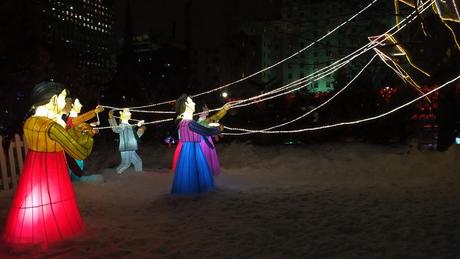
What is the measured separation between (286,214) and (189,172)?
7.52ft

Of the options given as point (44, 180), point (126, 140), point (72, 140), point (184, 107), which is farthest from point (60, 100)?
point (126, 140)

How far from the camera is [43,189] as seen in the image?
5188mm

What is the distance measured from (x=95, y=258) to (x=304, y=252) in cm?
211

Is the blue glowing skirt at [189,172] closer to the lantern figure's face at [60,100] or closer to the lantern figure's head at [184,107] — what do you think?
the lantern figure's head at [184,107]

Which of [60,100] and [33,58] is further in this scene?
[33,58]

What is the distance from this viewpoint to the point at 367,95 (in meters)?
17.6

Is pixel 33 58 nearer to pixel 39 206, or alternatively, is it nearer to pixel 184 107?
pixel 184 107

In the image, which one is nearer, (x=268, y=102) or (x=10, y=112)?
(x=10, y=112)

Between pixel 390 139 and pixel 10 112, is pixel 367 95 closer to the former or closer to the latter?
pixel 390 139

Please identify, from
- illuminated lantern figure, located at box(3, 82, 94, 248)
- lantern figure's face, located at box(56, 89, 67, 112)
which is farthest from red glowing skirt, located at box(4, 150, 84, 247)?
lantern figure's face, located at box(56, 89, 67, 112)

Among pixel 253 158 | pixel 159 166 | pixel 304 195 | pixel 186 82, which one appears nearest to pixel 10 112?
pixel 159 166

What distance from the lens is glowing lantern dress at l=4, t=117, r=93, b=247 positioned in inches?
203

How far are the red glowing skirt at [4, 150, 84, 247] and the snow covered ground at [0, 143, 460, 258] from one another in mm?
277

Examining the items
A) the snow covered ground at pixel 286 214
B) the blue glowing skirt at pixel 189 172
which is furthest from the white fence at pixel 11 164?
the blue glowing skirt at pixel 189 172
